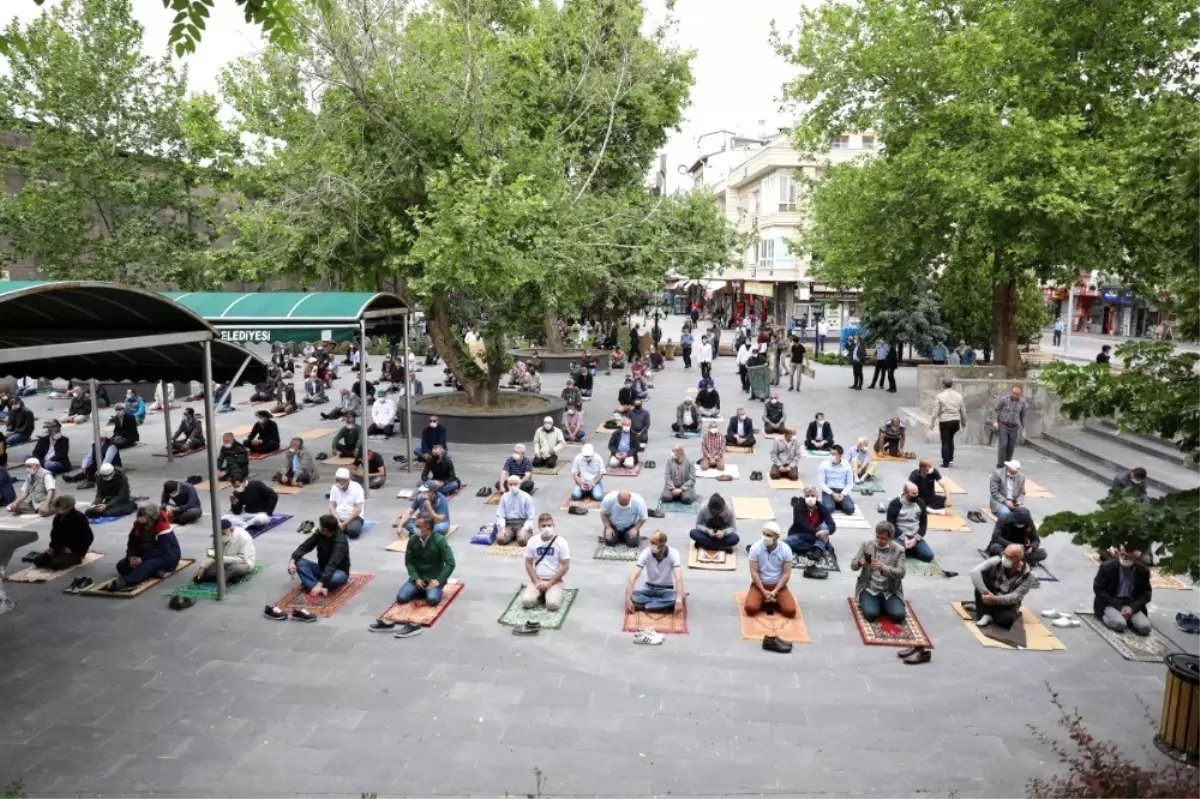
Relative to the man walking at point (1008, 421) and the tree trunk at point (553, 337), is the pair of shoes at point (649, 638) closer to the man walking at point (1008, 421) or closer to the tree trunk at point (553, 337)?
the man walking at point (1008, 421)

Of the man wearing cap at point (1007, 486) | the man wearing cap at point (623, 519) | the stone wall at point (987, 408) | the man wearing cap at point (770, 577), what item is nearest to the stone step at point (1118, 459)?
the stone wall at point (987, 408)

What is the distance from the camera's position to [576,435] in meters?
20.6

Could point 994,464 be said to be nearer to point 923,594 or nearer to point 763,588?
point 923,594

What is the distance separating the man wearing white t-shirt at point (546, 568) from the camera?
33.9 feet

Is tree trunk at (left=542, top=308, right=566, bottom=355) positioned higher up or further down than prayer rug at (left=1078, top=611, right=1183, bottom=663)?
higher up

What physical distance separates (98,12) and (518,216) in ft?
55.1

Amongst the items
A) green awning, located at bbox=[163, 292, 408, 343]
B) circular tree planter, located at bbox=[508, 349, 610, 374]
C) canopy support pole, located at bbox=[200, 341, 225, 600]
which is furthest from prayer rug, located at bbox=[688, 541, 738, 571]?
circular tree planter, located at bbox=[508, 349, 610, 374]

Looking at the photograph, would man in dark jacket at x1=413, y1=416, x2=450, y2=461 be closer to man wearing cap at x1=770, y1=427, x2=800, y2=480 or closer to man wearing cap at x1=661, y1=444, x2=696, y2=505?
man wearing cap at x1=661, y1=444, x2=696, y2=505

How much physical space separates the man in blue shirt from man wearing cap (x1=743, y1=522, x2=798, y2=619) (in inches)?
173

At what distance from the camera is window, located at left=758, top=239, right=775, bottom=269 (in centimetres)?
5272

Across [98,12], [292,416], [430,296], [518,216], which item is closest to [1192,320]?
[518,216]

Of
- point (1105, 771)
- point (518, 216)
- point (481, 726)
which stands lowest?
point (481, 726)

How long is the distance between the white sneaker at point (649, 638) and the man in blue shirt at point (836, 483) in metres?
5.75

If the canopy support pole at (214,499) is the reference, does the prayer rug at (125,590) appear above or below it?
below
